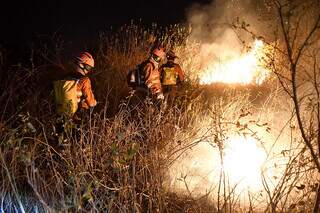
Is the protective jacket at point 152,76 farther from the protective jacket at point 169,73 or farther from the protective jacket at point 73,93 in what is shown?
the protective jacket at point 73,93

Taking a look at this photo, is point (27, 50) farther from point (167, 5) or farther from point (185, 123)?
point (167, 5)

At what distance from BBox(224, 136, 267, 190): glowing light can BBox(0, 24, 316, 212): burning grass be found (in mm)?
16

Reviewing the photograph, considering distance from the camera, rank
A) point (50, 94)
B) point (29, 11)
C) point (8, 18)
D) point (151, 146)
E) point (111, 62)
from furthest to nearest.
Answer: point (29, 11) → point (8, 18) → point (111, 62) → point (50, 94) → point (151, 146)

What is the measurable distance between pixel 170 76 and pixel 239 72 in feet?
14.5

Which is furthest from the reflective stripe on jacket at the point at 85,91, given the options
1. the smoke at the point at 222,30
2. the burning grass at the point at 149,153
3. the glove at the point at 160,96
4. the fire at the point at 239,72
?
the smoke at the point at 222,30

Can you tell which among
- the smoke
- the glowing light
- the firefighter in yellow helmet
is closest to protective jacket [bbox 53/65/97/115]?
the firefighter in yellow helmet

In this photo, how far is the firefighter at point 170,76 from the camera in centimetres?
938

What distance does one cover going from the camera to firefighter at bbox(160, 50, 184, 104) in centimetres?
938

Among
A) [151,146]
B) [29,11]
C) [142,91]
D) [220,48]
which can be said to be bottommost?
[151,146]

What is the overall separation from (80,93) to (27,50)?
6003mm

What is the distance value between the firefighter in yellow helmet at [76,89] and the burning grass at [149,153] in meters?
0.41

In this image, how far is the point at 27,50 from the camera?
12820mm

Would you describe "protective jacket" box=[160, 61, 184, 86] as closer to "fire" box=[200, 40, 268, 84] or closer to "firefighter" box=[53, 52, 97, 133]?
"firefighter" box=[53, 52, 97, 133]

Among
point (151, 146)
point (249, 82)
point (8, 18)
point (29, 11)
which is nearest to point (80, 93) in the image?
point (151, 146)
